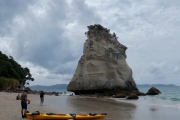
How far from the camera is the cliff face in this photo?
58.5 meters

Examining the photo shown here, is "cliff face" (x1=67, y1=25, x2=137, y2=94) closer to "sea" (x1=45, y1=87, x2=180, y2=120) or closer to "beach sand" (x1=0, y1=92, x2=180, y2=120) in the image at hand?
"sea" (x1=45, y1=87, x2=180, y2=120)

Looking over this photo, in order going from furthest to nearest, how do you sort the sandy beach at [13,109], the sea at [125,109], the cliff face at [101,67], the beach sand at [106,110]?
the cliff face at [101,67] → the sea at [125,109] → the beach sand at [106,110] → the sandy beach at [13,109]

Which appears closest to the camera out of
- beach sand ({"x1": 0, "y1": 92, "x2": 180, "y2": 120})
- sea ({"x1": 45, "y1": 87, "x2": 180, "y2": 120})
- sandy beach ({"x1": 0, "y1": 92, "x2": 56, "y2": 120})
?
sandy beach ({"x1": 0, "y1": 92, "x2": 56, "y2": 120})

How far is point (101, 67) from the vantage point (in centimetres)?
6041

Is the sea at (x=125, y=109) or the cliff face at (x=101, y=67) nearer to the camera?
the sea at (x=125, y=109)

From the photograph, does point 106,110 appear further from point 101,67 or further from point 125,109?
point 101,67

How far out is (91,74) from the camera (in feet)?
195

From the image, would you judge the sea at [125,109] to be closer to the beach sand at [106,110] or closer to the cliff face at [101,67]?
the beach sand at [106,110]

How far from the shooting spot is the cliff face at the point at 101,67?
58.5 m

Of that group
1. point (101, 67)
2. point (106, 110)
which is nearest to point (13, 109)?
point (106, 110)

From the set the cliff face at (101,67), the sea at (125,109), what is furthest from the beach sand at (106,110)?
the cliff face at (101,67)

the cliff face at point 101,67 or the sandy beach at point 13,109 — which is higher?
the cliff face at point 101,67

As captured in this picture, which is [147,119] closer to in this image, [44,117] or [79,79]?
[44,117]

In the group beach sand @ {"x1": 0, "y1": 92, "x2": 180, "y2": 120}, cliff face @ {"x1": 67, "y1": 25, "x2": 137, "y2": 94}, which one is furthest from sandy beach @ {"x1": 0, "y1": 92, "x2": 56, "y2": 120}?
cliff face @ {"x1": 67, "y1": 25, "x2": 137, "y2": 94}
